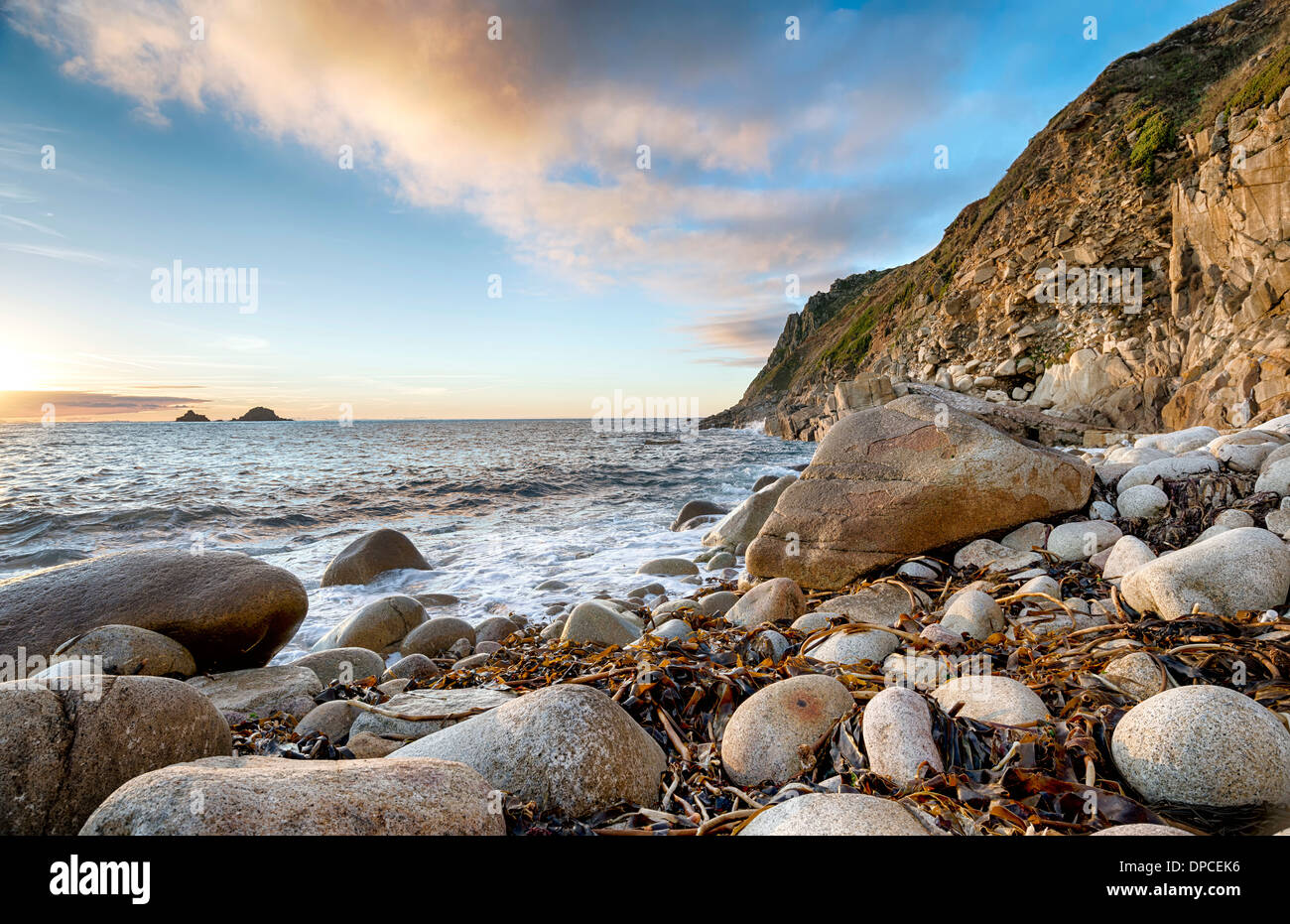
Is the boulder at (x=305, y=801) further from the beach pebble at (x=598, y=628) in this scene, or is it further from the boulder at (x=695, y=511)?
the boulder at (x=695, y=511)

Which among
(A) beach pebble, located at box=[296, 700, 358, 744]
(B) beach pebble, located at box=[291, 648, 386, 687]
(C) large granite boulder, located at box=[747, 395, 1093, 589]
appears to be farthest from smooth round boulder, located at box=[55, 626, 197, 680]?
(C) large granite boulder, located at box=[747, 395, 1093, 589]

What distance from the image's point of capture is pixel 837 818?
1.62 metres

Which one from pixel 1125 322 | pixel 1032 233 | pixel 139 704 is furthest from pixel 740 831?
pixel 1032 233

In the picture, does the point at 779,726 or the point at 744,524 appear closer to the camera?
the point at 779,726

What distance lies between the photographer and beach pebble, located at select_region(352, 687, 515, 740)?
119 inches

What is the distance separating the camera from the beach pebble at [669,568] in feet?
30.0

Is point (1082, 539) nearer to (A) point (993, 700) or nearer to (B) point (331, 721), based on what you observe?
(A) point (993, 700)

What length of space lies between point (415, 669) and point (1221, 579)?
630 centimetres

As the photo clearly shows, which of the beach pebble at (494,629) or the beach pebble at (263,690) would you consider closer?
the beach pebble at (263,690)

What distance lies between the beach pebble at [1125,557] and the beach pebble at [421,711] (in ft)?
15.4

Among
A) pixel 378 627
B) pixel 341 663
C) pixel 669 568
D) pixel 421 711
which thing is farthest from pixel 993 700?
pixel 669 568

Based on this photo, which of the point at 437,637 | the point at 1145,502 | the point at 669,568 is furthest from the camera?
the point at 669,568

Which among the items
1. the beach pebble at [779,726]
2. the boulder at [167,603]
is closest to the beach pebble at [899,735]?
the beach pebble at [779,726]
